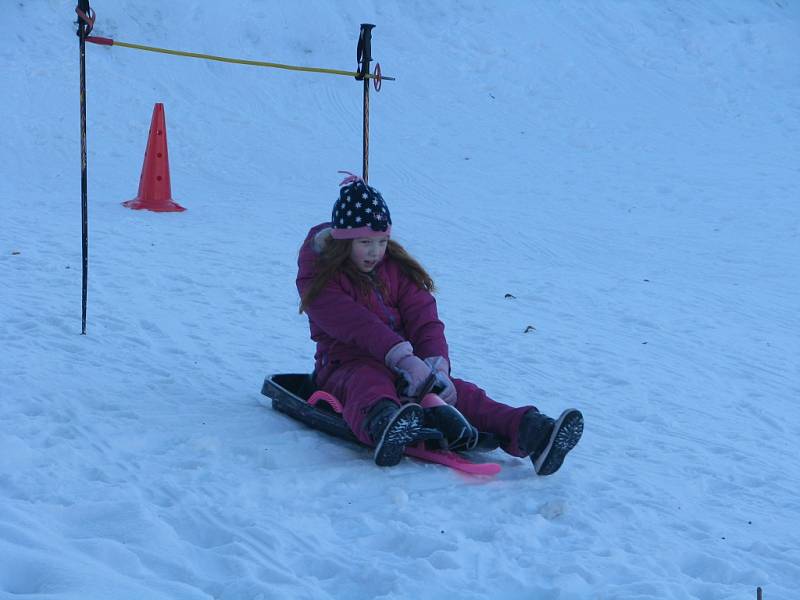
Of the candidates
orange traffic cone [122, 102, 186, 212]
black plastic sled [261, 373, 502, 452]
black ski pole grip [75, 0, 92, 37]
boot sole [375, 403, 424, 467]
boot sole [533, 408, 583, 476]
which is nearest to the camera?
boot sole [375, 403, 424, 467]

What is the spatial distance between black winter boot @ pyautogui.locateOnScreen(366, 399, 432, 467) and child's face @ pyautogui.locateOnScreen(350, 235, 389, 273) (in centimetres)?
66

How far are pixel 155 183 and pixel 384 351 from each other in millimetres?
6094

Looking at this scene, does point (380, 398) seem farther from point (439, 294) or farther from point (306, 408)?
point (439, 294)

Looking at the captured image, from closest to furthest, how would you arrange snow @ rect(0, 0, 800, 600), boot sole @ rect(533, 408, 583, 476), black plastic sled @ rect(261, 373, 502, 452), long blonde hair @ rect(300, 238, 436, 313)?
snow @ rect(0, 0, 800, 600) < boot sole @ rect(533, 408, 583, 476) < black plastic sled @ rect(261, 373, 502, 452) < long blonde hair @ rect(300, 238, 436, 313)

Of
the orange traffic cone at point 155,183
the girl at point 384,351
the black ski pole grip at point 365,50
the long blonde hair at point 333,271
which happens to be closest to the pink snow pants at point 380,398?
the girl at point 384,351

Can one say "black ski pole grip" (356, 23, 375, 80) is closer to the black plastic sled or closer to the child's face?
the child's face

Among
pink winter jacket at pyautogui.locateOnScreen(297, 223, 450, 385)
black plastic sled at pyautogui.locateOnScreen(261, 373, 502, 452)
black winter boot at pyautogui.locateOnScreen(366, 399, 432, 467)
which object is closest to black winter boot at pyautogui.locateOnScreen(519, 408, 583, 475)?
black plastic sled at pyautogui.locateOnScreen(261, 373, 502, 452)

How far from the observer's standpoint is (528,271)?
780 centimetres

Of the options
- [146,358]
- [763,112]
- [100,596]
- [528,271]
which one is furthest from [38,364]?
[763,112]

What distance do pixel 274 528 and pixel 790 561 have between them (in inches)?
63.8

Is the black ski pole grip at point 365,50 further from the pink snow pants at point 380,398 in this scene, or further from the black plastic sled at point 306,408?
the pink snow pants at point 380,398

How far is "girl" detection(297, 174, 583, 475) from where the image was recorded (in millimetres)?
3646

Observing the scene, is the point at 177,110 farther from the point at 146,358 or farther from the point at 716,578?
the point at 716,578

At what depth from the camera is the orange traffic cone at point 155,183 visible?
920cm
